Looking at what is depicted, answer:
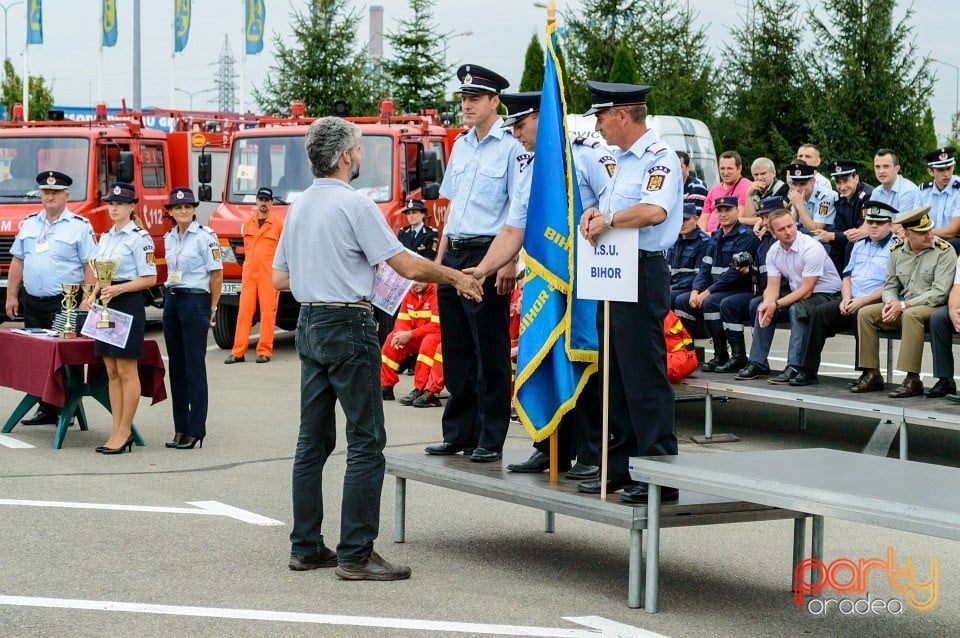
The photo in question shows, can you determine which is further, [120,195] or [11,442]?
[11,442]

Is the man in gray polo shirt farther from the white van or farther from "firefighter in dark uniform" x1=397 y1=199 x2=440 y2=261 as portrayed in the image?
the white van

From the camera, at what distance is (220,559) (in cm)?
704

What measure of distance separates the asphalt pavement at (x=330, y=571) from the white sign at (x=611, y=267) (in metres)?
1.34

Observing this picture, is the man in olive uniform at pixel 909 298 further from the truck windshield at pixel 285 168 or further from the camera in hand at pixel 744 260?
the truck windshield at pixel 285 168

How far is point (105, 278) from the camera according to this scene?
10.2 metres

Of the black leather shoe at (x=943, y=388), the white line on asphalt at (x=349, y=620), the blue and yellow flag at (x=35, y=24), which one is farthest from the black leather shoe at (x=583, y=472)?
the blue and yellow flag at (x=35, y=24)

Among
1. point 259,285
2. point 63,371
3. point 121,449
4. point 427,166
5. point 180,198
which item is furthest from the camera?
point 427,166

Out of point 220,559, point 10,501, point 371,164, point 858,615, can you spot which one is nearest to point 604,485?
point 858,615

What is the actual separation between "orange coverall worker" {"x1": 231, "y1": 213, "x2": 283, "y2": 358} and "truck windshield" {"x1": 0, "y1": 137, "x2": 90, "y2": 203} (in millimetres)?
3151

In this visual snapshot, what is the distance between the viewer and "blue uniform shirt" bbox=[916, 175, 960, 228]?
1227 cm

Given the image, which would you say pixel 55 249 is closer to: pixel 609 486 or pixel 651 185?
pixel 609 486

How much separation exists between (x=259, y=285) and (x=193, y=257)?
5913 millimetres

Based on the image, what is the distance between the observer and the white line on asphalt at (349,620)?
5730 millimetres

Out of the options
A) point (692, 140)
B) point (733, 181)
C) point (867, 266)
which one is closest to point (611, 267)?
point (867, 266)
